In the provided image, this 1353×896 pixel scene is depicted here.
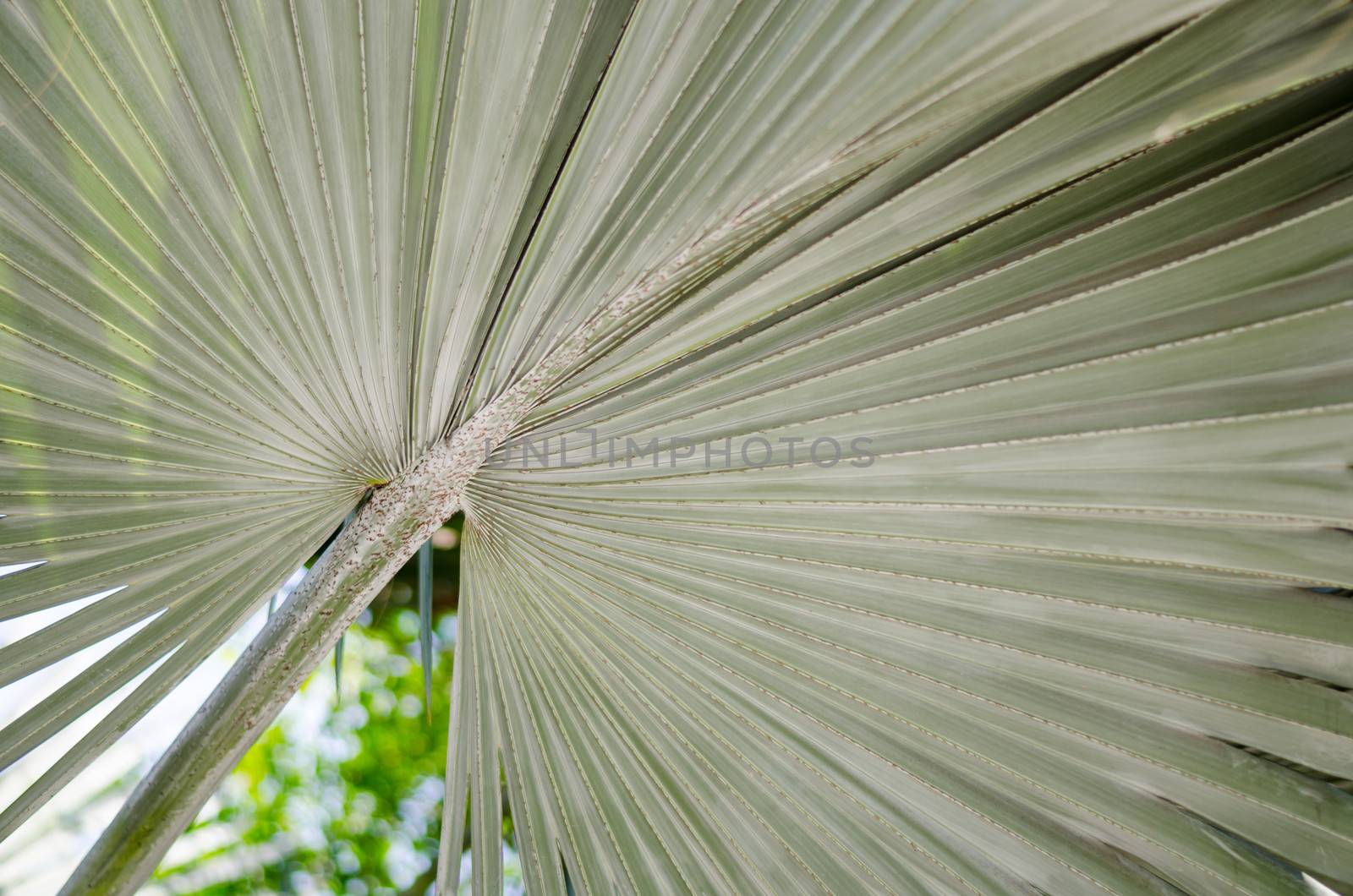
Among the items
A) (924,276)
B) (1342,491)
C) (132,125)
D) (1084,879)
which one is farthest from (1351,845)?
(132,125)

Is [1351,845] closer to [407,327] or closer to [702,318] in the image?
[702,318]

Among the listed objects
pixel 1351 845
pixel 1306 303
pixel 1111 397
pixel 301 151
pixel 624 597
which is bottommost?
pixel 1351 845

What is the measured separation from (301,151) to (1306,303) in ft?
4.49

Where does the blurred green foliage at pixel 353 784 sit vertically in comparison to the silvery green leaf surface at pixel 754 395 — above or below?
below

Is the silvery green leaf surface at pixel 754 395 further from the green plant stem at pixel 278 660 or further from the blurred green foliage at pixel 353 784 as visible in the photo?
the blurred green foliage at pixel 353 784

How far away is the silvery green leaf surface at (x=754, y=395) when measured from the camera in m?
0.96

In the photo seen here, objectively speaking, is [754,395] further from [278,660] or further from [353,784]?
[353,784]

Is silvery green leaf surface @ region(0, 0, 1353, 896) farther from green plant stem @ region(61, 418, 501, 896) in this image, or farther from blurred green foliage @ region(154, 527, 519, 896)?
blurred green foliage @ region(154, 527, 519, 896)

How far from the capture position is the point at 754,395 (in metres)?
1.30

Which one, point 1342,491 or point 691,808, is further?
point 691,808

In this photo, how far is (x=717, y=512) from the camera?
1.41 m

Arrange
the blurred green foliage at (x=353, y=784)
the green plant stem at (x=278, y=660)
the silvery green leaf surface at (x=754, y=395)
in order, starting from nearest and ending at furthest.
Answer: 1. the silvery green leaf surface at (x=754, y=395)
2. the green plant stem at (x=278, y=660)
3. the blurred green foliage at (x=353, y=784)

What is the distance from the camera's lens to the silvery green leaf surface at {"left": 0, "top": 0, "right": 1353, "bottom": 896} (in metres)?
0.96

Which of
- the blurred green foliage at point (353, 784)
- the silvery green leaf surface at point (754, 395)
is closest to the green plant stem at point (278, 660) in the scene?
the silvery green leaf surface at point (754, 395)
